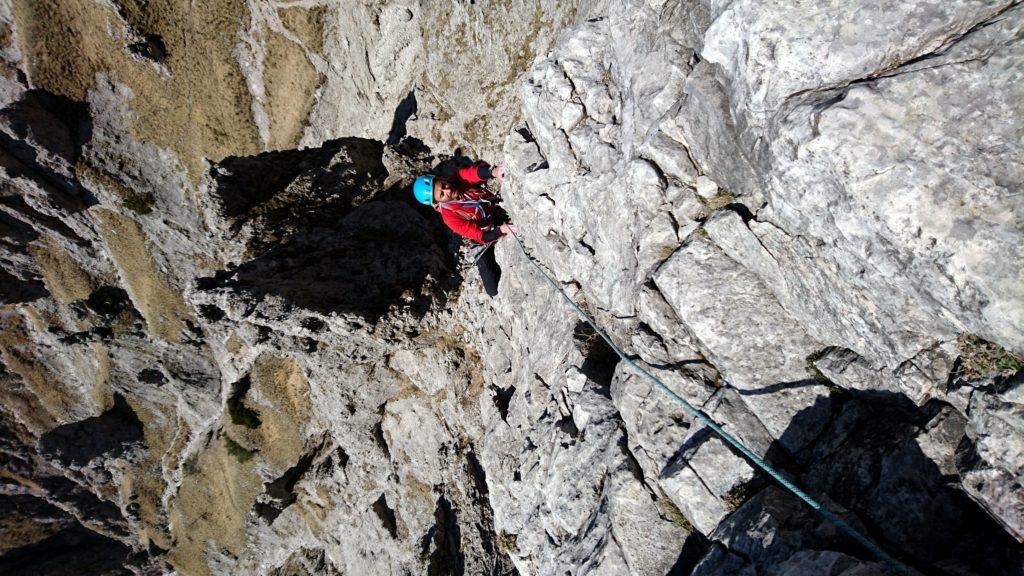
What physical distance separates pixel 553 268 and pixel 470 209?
4.05 meters

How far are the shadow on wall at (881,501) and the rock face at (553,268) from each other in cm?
4

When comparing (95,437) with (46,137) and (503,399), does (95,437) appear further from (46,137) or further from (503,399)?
(503,399)

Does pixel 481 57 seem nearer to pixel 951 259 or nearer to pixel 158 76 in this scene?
pixel 951 259

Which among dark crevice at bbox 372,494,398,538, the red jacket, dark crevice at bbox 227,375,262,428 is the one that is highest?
dark crevice at bbox 227,375,262,428

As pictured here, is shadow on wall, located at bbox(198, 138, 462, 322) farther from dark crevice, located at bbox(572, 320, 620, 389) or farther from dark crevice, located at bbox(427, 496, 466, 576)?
dark crevice, located at bbox(427, 496, 466, 576)

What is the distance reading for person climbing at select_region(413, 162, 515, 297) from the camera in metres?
15.7

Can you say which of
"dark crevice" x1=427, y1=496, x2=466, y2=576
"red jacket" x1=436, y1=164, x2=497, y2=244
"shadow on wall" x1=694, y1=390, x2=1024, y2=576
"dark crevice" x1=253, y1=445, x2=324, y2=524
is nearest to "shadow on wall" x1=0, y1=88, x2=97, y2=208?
"dark crevice" x1=253, y1=445, x2=324, y2=524

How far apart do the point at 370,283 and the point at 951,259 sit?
55.7ft

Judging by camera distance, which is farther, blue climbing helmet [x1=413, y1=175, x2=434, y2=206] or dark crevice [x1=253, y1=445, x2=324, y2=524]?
dark crevice [x1=253, y1=445, x2=324, y2=524]

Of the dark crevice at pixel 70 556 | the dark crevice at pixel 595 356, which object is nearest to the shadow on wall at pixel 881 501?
the dark crevice at pixel 595 356

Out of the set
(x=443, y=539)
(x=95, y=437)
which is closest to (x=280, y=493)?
(x=443, y=539)

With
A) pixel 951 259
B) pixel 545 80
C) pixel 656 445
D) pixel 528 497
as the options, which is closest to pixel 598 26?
pixel 545 80

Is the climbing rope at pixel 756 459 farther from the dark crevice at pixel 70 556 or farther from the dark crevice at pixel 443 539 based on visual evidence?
the dark crevice at pixel 70 556

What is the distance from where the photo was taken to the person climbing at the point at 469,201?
15656 mm
